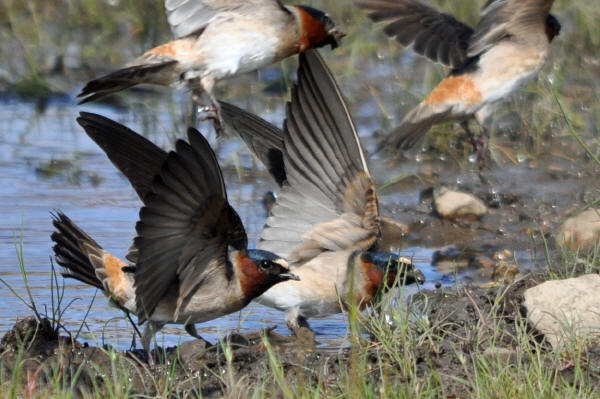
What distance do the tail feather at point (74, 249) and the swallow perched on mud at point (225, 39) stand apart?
1.85 m

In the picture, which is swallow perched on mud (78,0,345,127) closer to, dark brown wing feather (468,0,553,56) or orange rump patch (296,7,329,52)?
orange rump patch (296,7,329,52)

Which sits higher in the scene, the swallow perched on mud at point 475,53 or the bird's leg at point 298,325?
the swallow perched on mud at point 475,53

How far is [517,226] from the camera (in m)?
8.41

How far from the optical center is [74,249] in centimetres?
588

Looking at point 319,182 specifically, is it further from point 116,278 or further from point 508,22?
point 508,22

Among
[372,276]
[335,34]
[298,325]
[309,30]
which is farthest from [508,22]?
[298,325]

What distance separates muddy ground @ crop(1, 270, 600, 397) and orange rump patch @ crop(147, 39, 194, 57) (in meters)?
2.38

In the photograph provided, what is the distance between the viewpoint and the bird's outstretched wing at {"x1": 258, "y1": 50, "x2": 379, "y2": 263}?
6270mm

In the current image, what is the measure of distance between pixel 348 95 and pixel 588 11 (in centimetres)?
244

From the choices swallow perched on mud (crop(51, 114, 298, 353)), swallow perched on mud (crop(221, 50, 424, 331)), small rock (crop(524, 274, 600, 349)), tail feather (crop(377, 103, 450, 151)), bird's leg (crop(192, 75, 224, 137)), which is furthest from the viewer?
tail feather (crop(377, 103, 450, 151))

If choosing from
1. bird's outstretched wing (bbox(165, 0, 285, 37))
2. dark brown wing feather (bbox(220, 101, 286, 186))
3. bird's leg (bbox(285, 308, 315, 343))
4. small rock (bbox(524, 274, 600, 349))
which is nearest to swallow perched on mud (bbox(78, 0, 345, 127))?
bird's outstretched wing (bbox(165, 0, 285, 37))

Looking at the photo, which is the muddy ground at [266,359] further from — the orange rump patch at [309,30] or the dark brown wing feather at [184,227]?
the orange rump patch at [309,30]

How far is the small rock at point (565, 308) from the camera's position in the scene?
5.15 m

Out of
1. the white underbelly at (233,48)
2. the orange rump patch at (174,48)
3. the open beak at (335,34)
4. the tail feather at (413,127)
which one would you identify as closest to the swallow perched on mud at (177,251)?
the orange rump patch at (174,48)
